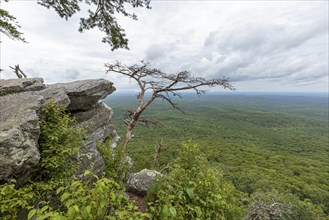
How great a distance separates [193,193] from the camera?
13.6 ft

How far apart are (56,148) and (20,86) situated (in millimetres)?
4369

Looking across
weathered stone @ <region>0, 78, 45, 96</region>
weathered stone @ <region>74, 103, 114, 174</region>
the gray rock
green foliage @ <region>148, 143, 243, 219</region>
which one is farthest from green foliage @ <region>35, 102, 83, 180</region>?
the gray rock

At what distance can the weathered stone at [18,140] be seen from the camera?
15.0ft

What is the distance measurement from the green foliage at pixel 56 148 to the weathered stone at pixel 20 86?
2797mm

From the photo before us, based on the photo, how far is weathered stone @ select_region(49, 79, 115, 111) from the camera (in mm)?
Answer: 8930

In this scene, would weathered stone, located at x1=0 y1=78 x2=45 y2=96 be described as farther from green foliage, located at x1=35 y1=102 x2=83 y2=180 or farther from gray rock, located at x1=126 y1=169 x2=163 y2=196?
gray rock, located at x1=126 y1=169 x2=163 y2=196

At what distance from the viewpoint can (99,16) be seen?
341 inches

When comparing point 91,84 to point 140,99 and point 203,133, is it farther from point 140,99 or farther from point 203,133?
point 203,133

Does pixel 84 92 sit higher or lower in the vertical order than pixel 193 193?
higher

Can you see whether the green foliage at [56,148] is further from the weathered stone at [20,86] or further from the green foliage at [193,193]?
the weathered stone at [20,86]

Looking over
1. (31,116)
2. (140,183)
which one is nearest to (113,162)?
(140,183)

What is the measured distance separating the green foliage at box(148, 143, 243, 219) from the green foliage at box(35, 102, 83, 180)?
2.68m

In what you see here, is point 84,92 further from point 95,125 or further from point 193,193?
point 193,193

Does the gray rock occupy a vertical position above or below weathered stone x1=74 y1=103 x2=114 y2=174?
below
